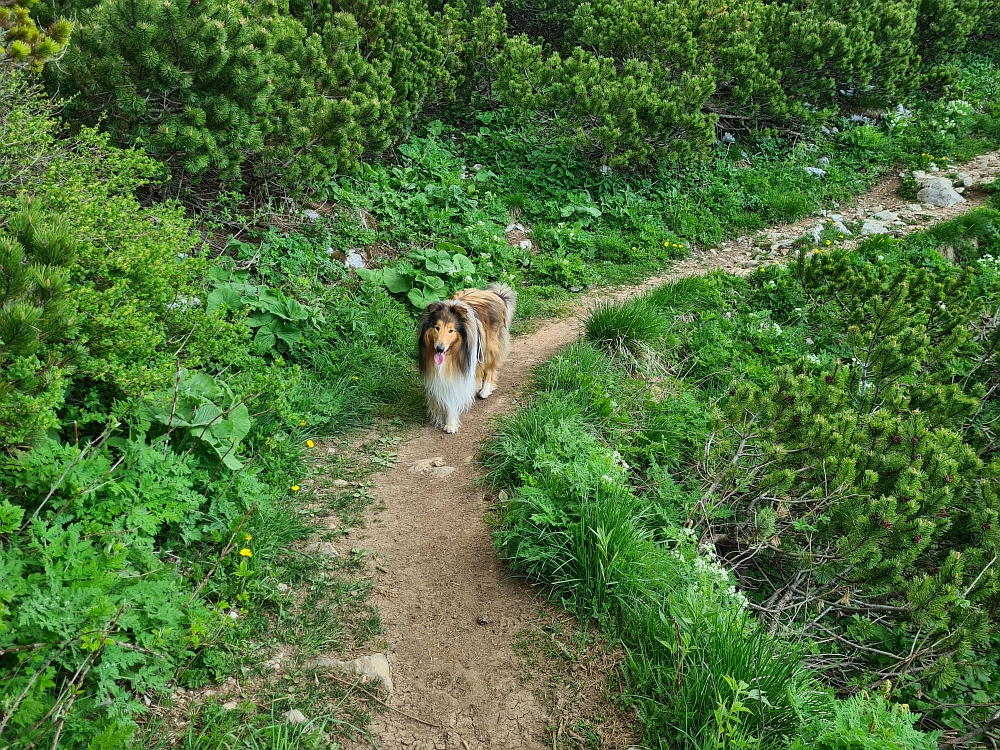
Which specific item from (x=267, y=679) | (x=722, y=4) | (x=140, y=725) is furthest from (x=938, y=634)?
(x=722, y=4)

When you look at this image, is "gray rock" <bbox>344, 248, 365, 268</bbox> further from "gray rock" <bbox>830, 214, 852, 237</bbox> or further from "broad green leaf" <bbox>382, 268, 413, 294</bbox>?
"gray rock" <bbox>830, 214, 852, 237</bbox>

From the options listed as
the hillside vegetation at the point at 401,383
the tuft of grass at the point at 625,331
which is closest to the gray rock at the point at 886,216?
the hillside vegetation at the point at 401,383

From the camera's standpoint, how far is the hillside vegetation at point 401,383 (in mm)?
2902

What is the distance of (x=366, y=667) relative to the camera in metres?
3.27

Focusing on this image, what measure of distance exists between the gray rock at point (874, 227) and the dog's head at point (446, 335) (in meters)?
7.12

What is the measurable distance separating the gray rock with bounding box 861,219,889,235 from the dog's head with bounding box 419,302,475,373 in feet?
23.4

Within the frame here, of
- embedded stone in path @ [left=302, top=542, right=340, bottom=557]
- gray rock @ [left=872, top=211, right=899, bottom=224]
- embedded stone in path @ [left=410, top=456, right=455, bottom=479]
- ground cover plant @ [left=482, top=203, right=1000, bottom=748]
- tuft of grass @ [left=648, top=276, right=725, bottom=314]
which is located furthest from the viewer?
gray rock @ [left=872, top=211, right=899, bottom=224]

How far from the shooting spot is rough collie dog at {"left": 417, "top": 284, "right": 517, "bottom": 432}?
17.6 ft

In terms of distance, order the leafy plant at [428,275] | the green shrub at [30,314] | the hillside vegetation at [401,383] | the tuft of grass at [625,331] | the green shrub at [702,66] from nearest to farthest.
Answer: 1. the green shrub at [30,314]
2. the hillside vegetation at [401,383]
3. the tuft of grass at [625,331]
4. the leafy plant at [428,275]
5. the green shrub at [702,66]

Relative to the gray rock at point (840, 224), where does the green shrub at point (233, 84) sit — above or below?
above

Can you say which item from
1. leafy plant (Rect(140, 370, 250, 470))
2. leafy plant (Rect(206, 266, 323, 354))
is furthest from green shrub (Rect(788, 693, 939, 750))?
leafy plant (Rect(206, 266, 323, 354))

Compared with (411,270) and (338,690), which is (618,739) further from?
(411,270)

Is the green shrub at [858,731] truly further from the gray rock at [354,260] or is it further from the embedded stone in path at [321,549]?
the gray rock at [354,260]

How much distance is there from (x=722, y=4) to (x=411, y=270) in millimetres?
8070
